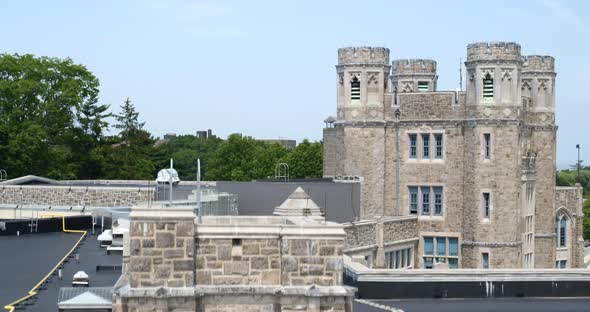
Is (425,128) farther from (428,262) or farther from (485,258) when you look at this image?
(485,258)

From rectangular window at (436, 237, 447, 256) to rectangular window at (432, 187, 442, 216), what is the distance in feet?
4.26

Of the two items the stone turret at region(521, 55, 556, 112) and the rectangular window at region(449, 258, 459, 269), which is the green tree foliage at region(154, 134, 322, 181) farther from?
the rectangular window at region(449, 258, 459, 269)

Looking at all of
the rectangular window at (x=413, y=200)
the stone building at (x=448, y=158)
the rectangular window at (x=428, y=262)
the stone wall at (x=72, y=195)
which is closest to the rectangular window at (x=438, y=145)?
the stone building at (x=448, y=158)

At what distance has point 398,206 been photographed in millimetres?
57406

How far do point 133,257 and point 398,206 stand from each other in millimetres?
40979

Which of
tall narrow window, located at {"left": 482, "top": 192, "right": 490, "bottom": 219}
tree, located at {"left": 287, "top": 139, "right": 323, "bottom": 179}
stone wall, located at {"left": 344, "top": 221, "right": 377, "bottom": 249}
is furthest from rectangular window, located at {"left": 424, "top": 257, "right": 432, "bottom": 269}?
tree, located at {"left": 287, "top": 139, "right": 323, "bottom": 179}

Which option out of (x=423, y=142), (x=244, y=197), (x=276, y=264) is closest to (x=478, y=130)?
(x=423, y=142)

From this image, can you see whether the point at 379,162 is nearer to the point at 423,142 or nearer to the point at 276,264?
the point at 423,142

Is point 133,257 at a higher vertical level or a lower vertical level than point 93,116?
lower

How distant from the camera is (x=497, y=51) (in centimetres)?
5491

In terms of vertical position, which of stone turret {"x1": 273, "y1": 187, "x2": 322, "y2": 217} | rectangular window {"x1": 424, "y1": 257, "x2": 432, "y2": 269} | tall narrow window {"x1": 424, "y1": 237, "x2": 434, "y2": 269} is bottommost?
rectangular window {"x1": 424, "y1": 257, "x2": 432, "y2": 269}

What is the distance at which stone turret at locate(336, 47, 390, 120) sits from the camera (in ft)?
188

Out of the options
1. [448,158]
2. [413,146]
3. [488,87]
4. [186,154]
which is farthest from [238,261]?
[186,154]

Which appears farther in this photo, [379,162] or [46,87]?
[46,87]
